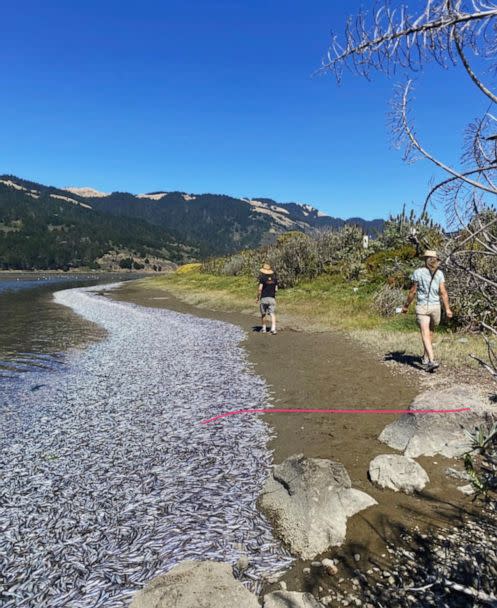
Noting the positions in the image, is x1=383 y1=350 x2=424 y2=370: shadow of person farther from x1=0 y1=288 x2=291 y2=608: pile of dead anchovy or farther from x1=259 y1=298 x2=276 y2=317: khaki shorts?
x1=259 y1=298 x2=276 y2=317: khaki shorts

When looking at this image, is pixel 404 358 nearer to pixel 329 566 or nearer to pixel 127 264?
pixel 329 566

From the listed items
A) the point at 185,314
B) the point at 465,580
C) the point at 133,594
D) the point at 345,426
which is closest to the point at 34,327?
the point at 185,314

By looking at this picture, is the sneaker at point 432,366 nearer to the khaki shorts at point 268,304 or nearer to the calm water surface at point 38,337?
the khaki shorts at point 268,304

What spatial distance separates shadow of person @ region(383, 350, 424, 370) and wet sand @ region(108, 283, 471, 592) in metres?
0.62

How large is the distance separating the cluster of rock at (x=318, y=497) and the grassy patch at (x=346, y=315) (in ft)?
12.9

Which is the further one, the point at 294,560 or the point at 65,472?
the point at 65,472

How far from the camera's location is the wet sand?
502 cm

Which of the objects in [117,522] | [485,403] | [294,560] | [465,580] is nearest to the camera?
[465,580]

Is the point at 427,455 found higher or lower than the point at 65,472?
higher

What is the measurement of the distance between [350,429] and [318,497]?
330 cm

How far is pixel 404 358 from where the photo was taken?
13758 millimetres

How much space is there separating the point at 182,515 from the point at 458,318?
1472cm

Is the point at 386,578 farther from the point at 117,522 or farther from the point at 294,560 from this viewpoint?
the point at 117,522

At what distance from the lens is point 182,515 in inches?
225
